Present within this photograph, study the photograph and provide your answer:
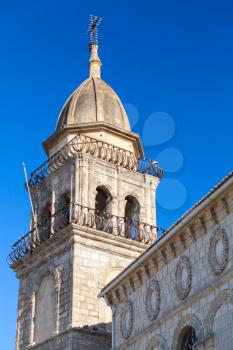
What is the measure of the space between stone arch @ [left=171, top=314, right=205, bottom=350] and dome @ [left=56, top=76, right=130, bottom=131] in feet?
47.1

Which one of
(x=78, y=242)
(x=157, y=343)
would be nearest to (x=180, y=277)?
(x=157, y=343)

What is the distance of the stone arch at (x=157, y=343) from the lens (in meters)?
19.8

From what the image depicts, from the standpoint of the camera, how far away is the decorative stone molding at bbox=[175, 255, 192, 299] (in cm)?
1898

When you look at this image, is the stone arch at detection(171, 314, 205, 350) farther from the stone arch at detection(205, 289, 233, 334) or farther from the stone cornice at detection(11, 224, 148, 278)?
the stone cornice at detection(11, 224, 148, 278)

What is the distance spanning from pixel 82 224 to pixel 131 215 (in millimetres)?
4032

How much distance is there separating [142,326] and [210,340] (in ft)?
13.2

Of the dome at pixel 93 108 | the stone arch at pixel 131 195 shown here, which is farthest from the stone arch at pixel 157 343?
the dome at pixel 93 108

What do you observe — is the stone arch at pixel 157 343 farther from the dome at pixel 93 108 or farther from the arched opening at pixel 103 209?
the dome at pixel 93 108

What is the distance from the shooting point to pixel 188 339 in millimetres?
18969

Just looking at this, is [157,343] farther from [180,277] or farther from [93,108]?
[93,108]

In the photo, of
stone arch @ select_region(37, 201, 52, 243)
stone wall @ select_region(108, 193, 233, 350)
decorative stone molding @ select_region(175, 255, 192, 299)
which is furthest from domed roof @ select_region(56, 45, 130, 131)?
decorative stone molding @ select_region(175, 255, 192, 299)

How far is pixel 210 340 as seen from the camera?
17.5m

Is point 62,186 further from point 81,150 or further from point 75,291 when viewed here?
point 75,291

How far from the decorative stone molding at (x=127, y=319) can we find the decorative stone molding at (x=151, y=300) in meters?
1.14
